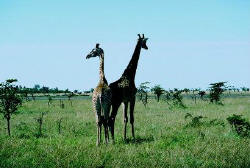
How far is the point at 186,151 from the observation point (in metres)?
10.3

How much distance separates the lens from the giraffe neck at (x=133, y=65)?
1343 cm

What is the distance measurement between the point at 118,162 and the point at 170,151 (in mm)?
2043

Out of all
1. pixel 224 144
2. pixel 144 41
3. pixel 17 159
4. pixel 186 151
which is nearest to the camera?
pixel 17 159

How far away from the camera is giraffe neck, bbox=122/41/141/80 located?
13.4 m

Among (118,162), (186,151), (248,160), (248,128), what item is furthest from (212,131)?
(118,162)

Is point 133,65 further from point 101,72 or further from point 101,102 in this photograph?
point 101,102

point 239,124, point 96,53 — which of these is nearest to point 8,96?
point 96,53

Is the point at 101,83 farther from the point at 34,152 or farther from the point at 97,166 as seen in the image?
the point at 97,166

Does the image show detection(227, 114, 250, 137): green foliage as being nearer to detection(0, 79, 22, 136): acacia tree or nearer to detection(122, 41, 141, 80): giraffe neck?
detection(122, 41, 141, 80): giraffe neck


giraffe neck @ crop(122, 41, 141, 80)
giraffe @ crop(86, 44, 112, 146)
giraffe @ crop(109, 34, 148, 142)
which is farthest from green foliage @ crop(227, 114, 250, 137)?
giraffe @ crop(86, 44, 112, 146)

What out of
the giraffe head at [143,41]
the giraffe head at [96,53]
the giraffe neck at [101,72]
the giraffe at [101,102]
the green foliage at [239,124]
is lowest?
the green foliage at [239,124]

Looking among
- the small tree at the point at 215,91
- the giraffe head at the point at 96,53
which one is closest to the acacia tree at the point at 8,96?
the giraffe head at the point at 96,53

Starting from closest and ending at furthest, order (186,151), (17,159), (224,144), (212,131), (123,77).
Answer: (17,159)
(186,151)
(224,144)
(123,77)
(212,131)

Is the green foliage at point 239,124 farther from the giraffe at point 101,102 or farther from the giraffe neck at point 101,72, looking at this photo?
the giraffe neck at point 101,72
